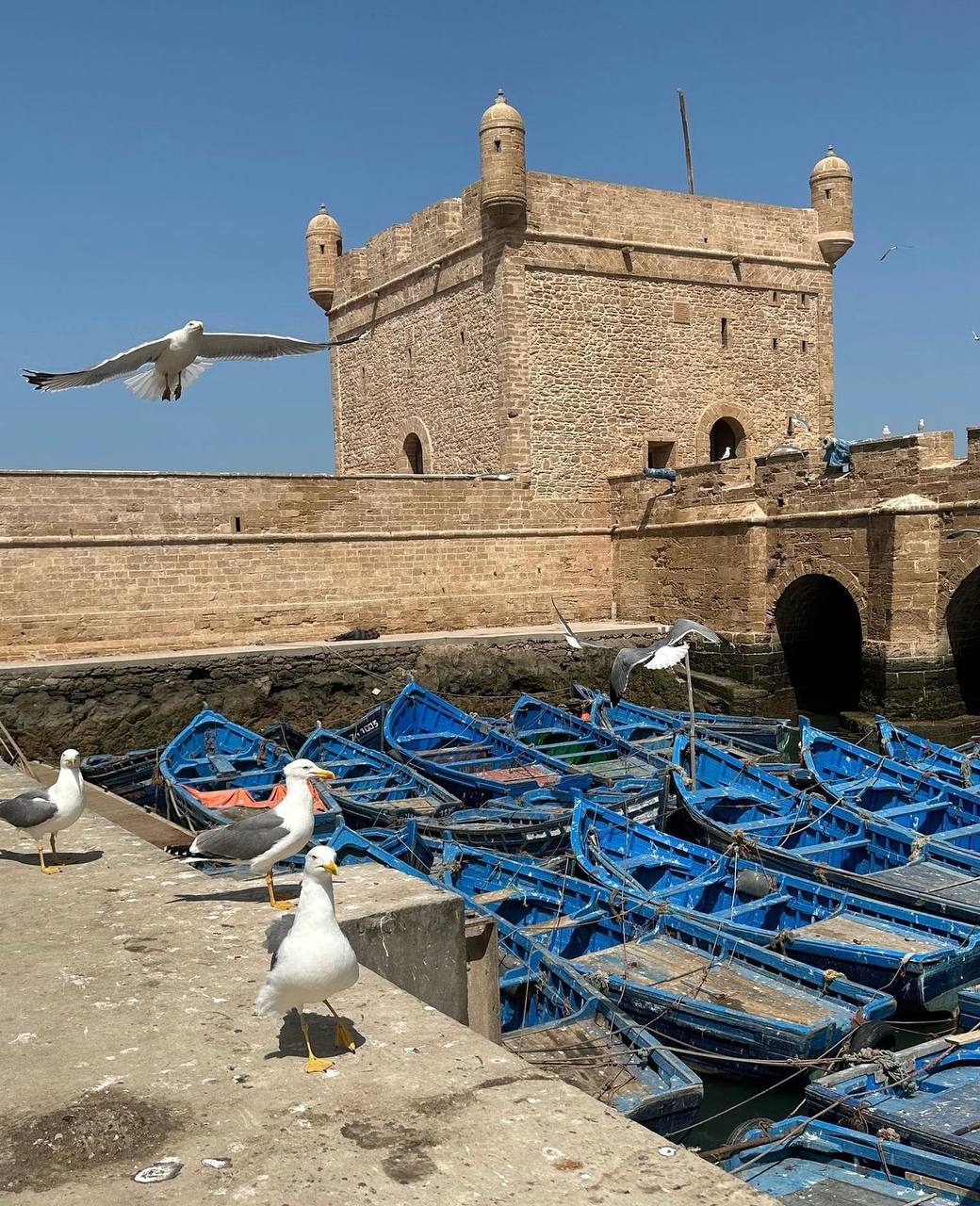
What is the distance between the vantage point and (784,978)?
22.8 ft

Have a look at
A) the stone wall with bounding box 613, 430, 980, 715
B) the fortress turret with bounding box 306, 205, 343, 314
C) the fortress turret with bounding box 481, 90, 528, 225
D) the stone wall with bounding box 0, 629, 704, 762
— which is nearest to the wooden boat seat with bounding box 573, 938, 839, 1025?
the stone wall with bounding box 613, 430, 980, 715

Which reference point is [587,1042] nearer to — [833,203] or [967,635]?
[967,635]

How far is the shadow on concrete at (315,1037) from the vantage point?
9.64ft

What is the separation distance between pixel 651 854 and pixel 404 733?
256 inches

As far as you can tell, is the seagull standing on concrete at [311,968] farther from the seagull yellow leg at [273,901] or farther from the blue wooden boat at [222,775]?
the blue wooden boat at [222,775]

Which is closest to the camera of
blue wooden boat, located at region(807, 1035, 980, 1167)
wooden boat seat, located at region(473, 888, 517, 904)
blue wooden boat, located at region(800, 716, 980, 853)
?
blue wooden boat, located at region(807, 1035, 980, 1167)

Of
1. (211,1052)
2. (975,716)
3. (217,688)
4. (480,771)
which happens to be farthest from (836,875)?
(217,688)

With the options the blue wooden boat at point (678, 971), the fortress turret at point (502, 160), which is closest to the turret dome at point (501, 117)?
the fortress turret at point (502, 160)

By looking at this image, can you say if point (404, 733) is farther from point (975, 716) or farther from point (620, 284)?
point (620, 284)

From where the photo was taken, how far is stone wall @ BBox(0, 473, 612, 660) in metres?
17.4

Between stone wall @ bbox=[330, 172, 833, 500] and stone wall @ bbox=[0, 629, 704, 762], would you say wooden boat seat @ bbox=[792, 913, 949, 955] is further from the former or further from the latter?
stone wall @ bbox=[330, 172, 833, 500]

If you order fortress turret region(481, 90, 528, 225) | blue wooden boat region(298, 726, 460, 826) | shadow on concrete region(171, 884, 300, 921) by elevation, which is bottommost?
blue wooden boat region(298, 726, 460, 826)


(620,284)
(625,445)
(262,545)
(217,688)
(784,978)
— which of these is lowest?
(784,978)

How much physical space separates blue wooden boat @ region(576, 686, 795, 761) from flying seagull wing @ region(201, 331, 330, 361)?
283 inches
